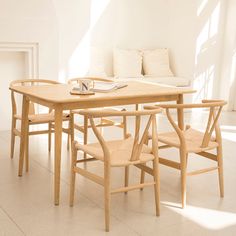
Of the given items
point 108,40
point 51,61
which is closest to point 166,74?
point 108,40

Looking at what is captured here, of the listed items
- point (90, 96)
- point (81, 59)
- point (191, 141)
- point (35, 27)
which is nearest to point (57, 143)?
point (90, 96)

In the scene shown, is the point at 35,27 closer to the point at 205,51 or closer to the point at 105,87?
the point at 105,87

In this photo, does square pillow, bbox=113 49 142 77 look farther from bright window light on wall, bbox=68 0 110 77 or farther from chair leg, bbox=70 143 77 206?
chair leg, bbox=70 143 77 206

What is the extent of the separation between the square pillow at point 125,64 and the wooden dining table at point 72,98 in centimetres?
290

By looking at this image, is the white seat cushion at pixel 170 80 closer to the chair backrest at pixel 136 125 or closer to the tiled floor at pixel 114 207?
the tiled floor at pixel 114 207

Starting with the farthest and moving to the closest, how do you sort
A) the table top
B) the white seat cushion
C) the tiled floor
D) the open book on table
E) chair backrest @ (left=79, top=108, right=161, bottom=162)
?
the white seat cushion < the open book on table < the table top < the tiled floor < chair backrest @ (left=79, top=108, right=161, bottom=162)

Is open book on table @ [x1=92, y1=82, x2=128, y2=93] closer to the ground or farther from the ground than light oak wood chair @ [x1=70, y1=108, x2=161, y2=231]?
farther from the ground

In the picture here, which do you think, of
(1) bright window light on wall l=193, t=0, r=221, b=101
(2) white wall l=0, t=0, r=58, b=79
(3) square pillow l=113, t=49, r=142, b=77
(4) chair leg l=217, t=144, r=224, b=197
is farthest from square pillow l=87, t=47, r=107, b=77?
(4) chair leg l=217, t=144, r=224, b=197

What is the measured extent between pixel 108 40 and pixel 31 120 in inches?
132

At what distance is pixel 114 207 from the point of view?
298 cm

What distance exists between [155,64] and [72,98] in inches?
166

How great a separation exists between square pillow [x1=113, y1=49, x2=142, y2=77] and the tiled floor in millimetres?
3041

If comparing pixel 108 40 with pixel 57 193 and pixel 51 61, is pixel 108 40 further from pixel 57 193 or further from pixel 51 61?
pixel 57 193

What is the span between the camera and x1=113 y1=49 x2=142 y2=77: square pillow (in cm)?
671
